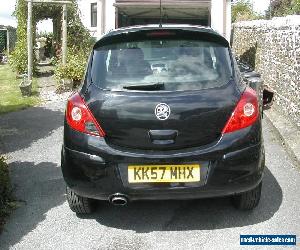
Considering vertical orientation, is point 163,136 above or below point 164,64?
below

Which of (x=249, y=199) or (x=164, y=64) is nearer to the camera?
(x=164, y=64)

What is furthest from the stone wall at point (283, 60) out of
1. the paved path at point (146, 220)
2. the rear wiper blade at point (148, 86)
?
the rear wiper blade at point (148, 86)

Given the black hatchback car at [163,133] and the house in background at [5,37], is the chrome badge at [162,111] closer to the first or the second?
the black hatchback car at [163,133]

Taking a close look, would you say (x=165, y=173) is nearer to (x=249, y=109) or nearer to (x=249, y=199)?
(x=249, y=109)

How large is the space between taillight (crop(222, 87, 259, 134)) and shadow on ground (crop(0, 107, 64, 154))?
3.97 m

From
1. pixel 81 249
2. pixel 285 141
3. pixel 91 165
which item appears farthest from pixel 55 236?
pixel 285 141

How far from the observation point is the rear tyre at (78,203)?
412cm

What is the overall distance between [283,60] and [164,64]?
4.97 meters

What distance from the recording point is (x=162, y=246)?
3.59 m

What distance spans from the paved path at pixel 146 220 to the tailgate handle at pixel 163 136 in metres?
0.82

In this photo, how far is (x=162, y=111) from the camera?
357 centimetres

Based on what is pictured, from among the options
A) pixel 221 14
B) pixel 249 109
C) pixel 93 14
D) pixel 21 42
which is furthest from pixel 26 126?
pixel 93 14

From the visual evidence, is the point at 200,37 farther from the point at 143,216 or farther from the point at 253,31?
the point at 253,31

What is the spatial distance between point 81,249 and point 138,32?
1.92m
